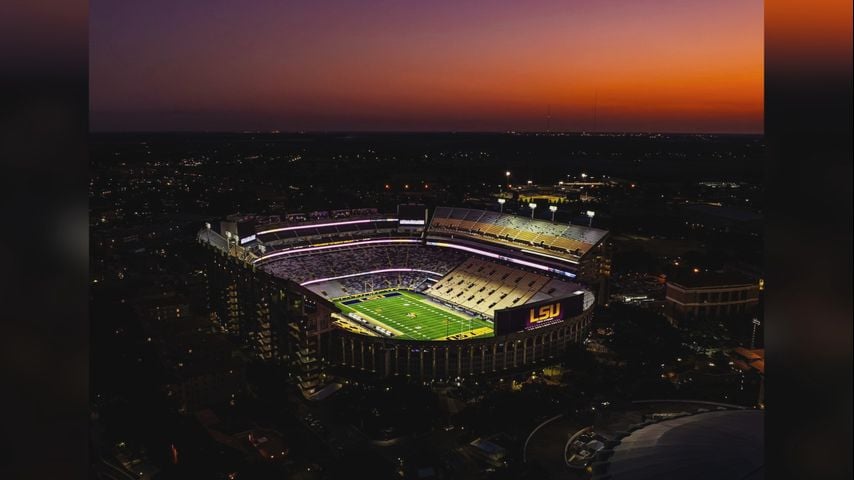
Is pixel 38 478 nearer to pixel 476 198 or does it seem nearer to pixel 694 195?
pixel 476 198

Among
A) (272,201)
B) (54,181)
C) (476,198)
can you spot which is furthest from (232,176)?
(54,181)

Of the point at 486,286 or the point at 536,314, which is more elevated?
the point at 486,286

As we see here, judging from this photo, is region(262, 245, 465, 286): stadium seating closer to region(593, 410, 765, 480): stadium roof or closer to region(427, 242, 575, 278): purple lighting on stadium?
region(427, 242, 575, 278): purple lighting on stadium

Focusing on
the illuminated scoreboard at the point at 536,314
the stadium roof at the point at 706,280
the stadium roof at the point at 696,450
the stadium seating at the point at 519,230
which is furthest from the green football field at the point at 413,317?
the stadium roof at the point at 696,450

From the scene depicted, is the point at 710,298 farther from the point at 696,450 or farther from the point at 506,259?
the point at 696,450

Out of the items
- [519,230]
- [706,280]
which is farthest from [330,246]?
[706,280]

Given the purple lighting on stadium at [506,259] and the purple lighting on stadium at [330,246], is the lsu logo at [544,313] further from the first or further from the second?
the purple lighting on stadium at [330,246]

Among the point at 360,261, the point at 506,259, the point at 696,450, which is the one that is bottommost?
the point at 696,450
